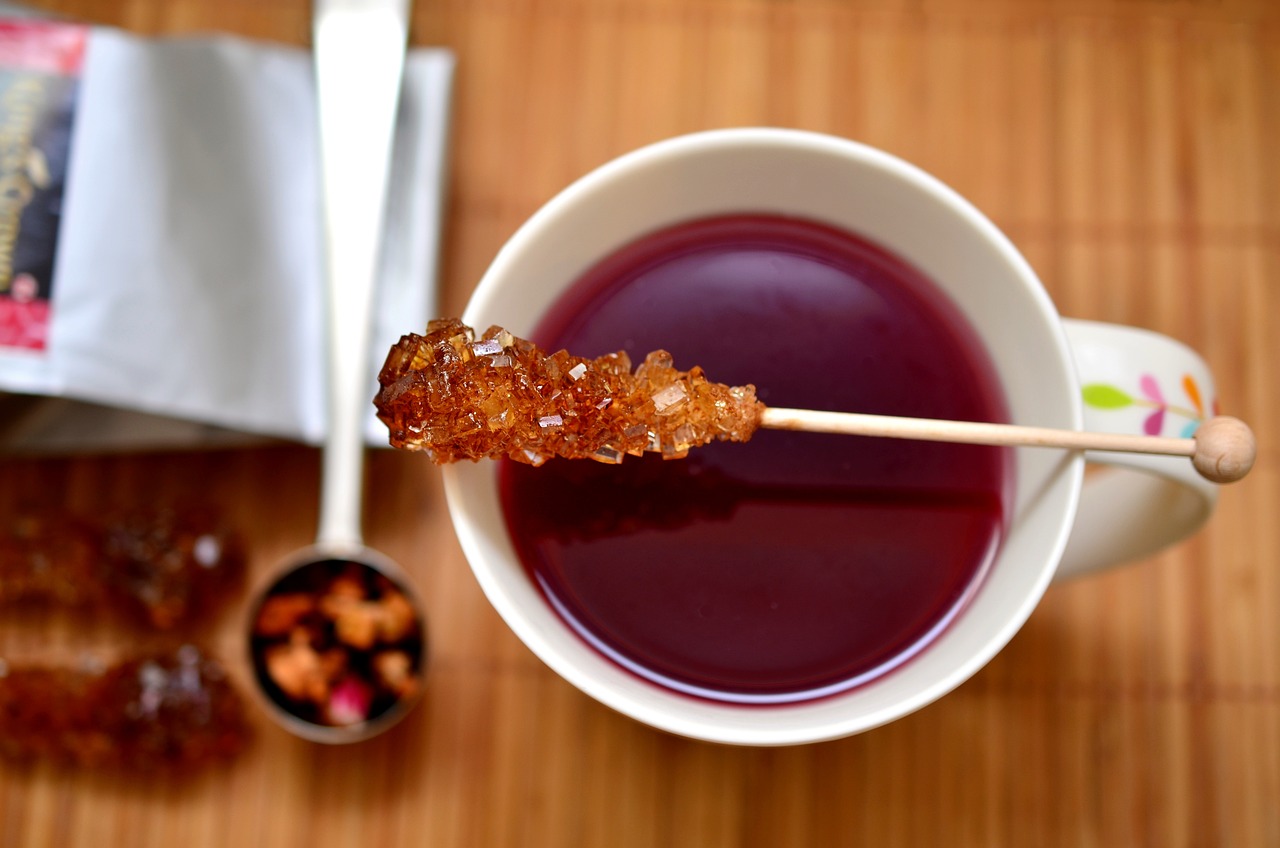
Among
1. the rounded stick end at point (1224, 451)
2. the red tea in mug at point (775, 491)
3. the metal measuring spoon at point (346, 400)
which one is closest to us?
the rounded stick end at point (1224, 451)

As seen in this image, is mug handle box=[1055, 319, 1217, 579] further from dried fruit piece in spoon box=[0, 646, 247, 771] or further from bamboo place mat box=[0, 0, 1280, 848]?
dried fruit piece in spoon box=[0, 646, 247, 771]

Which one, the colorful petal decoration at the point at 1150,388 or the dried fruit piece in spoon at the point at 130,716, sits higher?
the colorful petal decoration at the point at 1150,388

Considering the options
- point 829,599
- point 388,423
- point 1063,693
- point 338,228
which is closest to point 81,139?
point 338,228

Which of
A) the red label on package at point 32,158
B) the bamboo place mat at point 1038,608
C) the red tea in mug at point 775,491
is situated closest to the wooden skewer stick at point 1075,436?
the red tea in mug at point 775,491

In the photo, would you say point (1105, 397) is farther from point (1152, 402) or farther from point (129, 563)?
point (129, 563)

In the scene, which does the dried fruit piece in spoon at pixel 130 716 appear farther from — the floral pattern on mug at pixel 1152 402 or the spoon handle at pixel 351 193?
the floral pattern on mug at pixel 1152 402

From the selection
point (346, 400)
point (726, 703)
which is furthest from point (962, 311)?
point (346, 400)
